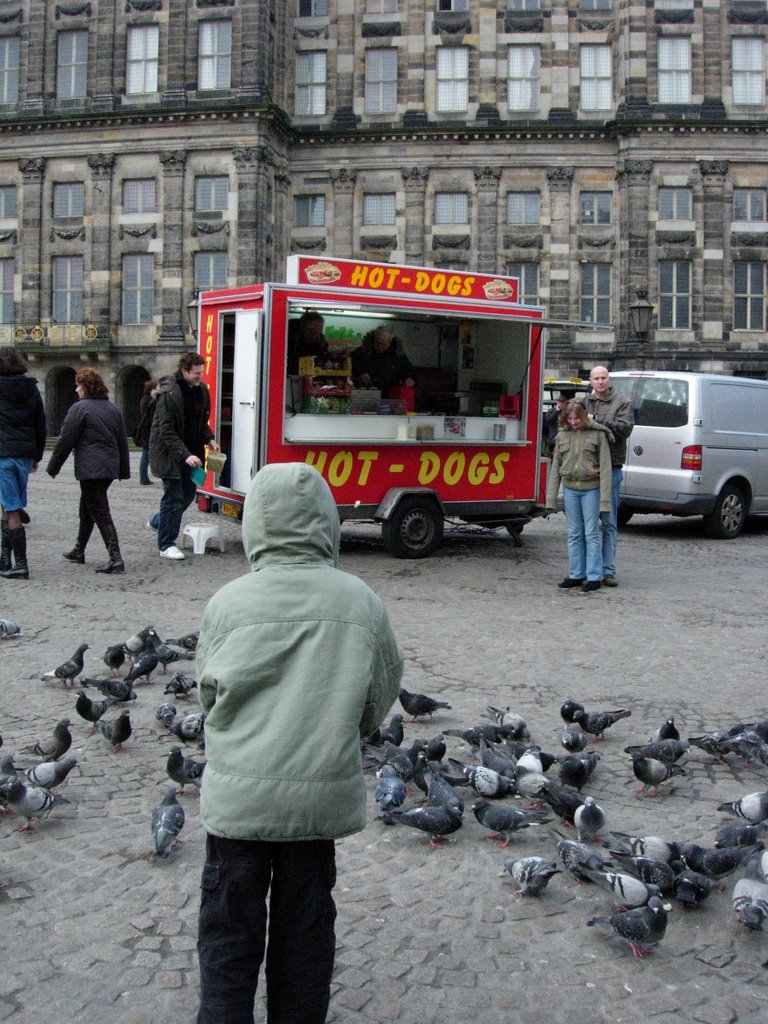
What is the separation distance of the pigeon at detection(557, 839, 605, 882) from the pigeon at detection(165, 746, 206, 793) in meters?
1.72

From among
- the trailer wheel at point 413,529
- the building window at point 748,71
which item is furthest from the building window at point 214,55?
the trailer wheel at point 413,529

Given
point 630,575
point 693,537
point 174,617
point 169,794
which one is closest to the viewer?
point 169,794

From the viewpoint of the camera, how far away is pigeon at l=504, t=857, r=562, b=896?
13.7 feet

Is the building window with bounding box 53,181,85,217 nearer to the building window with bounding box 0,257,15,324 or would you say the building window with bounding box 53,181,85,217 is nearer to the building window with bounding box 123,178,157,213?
the building window with bounding box 123,178,157,213

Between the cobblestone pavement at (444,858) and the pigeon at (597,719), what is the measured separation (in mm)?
125

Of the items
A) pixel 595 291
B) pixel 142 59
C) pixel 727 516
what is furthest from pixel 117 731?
pixel 142 59

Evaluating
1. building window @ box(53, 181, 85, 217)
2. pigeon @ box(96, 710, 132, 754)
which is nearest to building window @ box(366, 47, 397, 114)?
building window @ box(53, 181, 85, 217)

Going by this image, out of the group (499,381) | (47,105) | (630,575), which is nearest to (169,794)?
(630,575)

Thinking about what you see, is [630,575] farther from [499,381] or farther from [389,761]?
[389,761]

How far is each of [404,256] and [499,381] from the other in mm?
28283

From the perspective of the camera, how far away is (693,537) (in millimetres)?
15750

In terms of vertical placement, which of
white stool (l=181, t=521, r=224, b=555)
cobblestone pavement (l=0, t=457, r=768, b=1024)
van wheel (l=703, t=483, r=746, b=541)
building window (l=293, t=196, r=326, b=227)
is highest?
building window (l=293, t=196, r=326, b=227)

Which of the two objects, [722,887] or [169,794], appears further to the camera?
[169,794]

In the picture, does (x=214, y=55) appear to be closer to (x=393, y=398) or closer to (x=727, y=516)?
(x=393, y=398)
